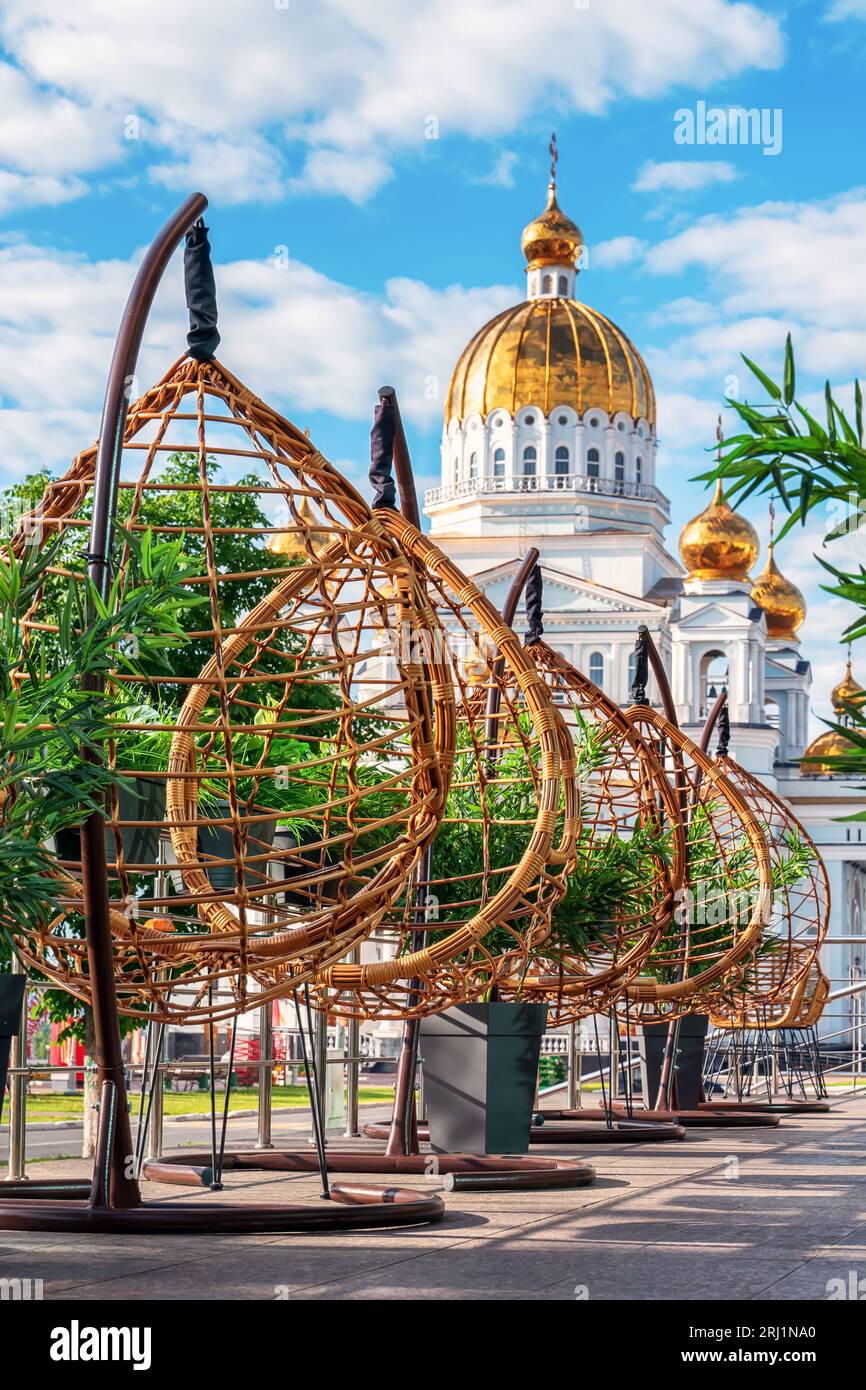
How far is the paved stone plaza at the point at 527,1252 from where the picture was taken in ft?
16.3

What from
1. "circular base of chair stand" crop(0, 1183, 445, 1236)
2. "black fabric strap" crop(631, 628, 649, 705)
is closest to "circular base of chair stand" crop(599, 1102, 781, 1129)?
"black fabric strap" crop(631, 628, 649, 705)

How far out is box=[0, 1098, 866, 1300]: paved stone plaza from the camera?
4.95 meters

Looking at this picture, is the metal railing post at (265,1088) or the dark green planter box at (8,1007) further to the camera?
the metal railing post at (265,1088)

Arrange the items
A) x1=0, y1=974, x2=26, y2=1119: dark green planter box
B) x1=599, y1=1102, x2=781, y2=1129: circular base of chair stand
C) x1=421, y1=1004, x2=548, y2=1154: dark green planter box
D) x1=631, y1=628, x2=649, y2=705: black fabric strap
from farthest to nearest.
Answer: x1=599, y1=1102, x2=781, y2=1129: circular base of chair stand < x1=631, y1=628, x2=649, y2=705: black fabric strap < x1=421, y1=1004, x2=548, y2=1154: dark green planter box < x1=0, y1=974, x2=26, y2=1119: dark green planter box

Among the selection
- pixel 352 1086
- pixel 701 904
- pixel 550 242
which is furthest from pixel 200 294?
pixel 550 242

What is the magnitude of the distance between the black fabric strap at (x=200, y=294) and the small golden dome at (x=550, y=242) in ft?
189

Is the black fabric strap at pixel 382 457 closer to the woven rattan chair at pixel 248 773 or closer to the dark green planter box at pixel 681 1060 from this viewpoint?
the woven rattan chair at pixel 248 773

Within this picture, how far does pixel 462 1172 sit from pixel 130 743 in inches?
97.4

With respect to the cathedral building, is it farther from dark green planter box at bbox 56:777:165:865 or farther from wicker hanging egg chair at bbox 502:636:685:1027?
dark green planter box at bbox 56:777:165:865

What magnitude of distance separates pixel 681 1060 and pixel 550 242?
51.2 metres

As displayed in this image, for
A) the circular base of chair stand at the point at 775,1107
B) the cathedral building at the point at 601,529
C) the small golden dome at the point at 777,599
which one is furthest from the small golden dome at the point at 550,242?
the circular base of chair stand at the point at 775,1107

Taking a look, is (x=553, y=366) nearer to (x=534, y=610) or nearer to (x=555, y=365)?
(x=555, y=365)

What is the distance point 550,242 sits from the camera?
6284 centimetres

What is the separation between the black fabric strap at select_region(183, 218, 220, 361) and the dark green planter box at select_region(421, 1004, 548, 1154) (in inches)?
145
